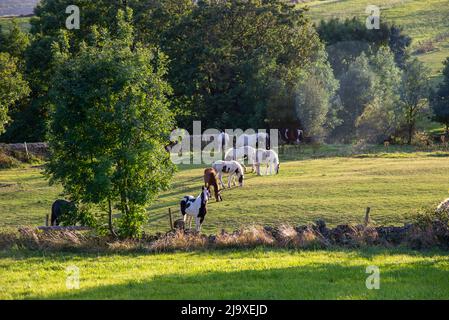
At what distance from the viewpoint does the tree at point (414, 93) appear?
6512 centimetres

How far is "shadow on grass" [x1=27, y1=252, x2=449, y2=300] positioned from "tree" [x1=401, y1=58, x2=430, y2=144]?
49310 millimetres

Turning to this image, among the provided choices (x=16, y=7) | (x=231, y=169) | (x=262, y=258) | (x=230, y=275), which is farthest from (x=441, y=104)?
(x=16, y=7)

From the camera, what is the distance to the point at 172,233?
22.7 metres

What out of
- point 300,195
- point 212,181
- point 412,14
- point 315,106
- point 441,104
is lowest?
point 300,195

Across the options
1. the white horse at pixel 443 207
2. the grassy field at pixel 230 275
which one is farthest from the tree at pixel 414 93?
the grassy field at pixel 230 275

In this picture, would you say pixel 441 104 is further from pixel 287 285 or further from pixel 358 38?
pixel 287 285

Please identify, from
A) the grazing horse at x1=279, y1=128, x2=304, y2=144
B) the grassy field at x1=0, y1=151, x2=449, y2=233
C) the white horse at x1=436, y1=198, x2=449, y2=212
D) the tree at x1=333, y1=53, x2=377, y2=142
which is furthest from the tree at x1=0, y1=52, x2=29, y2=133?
the white horse at x1=436, y1=198, x2=449, y2=212

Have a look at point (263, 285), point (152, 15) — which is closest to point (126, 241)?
point (263, 285)

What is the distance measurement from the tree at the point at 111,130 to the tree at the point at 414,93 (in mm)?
45870

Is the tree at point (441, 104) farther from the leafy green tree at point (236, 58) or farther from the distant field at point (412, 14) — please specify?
the distant field at point (412, 14)

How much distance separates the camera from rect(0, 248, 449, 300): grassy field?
14.6m

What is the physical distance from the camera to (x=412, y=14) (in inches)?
5266

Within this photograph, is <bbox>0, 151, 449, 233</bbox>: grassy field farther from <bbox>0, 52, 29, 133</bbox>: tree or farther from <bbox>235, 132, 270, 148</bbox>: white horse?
<bbox>0, 52, 29, 133</bbox>: tree

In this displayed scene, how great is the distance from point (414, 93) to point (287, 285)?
54403 millimetres
